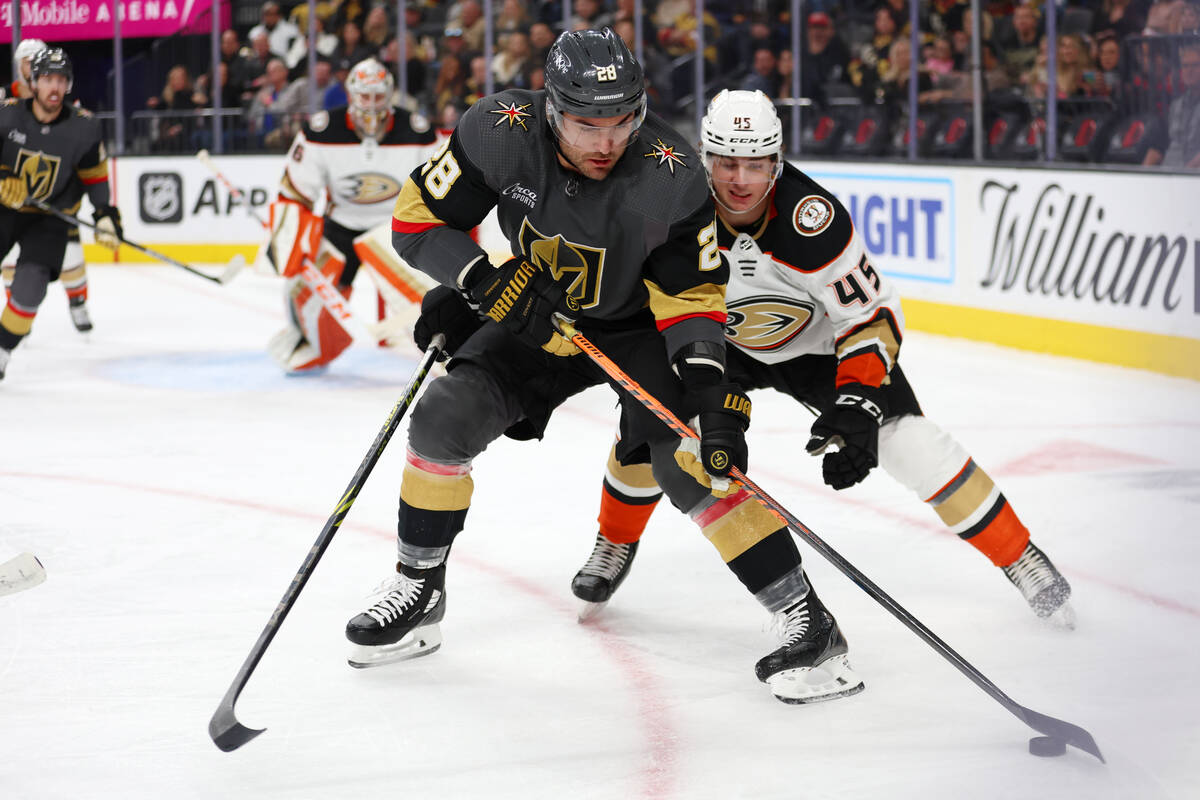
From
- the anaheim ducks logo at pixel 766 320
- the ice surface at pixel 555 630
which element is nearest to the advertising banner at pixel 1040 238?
the ice surface at pixel 555 630

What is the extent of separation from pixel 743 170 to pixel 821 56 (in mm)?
5401

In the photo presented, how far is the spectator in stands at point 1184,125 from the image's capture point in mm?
5285

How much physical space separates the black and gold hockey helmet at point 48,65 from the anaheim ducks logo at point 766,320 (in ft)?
12.3

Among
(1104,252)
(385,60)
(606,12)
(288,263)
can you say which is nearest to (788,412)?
(1104,252)

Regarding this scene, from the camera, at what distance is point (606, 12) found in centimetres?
Result: 880

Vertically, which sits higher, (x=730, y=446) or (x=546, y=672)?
(x=730, y=446)

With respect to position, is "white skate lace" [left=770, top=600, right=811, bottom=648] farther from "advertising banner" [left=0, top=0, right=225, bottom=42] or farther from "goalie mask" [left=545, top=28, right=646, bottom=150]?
"advertising banner" [left=0, top=0, right=225, bottom=42]

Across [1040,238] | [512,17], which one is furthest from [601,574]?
[512,17]

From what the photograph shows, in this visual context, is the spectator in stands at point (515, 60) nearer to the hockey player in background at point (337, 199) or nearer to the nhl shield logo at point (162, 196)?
the nhl shield logo at point (162, 196)

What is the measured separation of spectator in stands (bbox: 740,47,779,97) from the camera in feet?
26.0

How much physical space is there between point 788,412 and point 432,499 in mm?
2603

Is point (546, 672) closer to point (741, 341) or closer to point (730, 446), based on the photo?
point (730, 446)

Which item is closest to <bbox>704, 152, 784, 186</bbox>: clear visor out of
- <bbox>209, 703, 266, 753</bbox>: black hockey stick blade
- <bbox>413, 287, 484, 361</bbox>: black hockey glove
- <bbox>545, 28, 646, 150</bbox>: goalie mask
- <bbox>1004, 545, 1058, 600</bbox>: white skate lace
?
<bbox>545, 28, 646, 150</bbox>: goalie mask

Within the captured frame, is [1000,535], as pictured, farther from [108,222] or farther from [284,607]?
[108,222]
